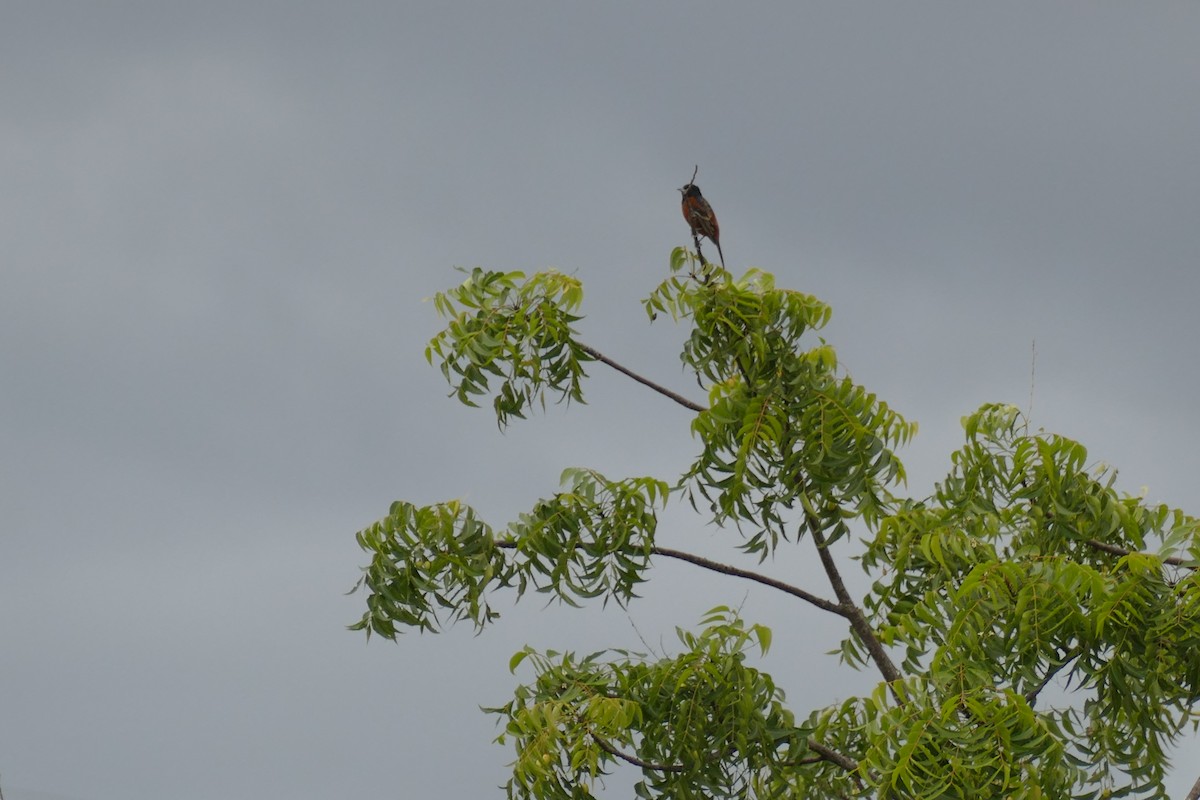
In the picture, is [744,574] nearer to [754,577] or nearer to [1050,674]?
[754,577]

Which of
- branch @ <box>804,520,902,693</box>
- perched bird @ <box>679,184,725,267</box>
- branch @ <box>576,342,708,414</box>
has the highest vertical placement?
perched bird @ <box>679,184,725,267</box>

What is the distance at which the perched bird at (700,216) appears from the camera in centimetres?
1049

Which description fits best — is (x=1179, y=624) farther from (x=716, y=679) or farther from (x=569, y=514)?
(x=569, y=514)

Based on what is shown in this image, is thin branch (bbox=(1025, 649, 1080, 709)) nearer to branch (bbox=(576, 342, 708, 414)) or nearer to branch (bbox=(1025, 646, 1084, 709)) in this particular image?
branch (bbox=(1025, 646, 1084, 709))

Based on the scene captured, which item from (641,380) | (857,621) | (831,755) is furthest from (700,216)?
(831,755)

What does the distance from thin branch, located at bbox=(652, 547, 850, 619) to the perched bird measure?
7.96ft

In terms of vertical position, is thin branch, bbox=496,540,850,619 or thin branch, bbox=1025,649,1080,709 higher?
thin branch, bbox=496,540,850,619

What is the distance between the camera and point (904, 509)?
1038 cm

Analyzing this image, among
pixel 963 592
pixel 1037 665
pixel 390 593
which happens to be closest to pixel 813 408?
pixel 963 592

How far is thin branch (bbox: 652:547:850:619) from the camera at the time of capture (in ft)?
31.4

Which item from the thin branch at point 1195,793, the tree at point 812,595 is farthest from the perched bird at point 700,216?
the thin branch at point 1195,793

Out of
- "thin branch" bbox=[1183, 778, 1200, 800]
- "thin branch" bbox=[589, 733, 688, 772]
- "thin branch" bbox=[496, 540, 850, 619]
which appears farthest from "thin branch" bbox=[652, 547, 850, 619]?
"thin branch" bbox=[1183, 778, 1200, 800]

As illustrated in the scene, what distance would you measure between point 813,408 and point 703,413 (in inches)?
28.8

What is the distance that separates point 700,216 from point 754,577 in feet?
9.22
